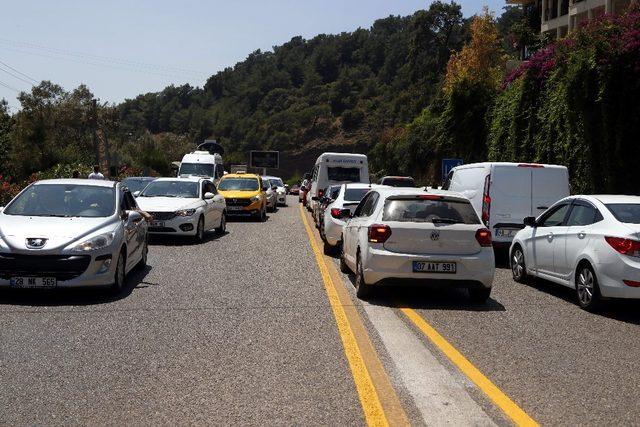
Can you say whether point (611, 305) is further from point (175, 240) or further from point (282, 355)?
point (175, 240)

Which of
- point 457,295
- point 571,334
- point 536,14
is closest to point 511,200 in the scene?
point 457,295

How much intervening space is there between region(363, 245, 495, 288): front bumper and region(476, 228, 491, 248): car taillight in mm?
202

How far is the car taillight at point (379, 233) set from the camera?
9.56 meters

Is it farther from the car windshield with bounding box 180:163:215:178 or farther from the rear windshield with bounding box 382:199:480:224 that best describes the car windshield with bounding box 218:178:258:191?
the rear windshield with bounding box 382:199:480:224

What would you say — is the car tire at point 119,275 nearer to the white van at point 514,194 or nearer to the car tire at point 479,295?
the car tire at point 479,295

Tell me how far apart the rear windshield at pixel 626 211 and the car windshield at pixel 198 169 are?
24290 mm

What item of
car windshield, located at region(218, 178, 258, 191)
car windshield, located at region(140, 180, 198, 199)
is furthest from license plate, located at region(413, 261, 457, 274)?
car windshield, located at region(218, 178, 258, 191)

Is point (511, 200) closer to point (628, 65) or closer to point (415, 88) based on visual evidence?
point (628, 65)

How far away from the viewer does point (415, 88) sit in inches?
3652

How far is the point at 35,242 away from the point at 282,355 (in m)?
4.18

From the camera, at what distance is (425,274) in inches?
372

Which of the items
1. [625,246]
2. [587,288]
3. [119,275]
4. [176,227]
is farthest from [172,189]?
[625,246]

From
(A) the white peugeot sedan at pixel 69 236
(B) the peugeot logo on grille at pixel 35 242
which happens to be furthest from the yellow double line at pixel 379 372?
(B) the peugeot logo on grille at pixel 35 242

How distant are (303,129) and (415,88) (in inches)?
2278
